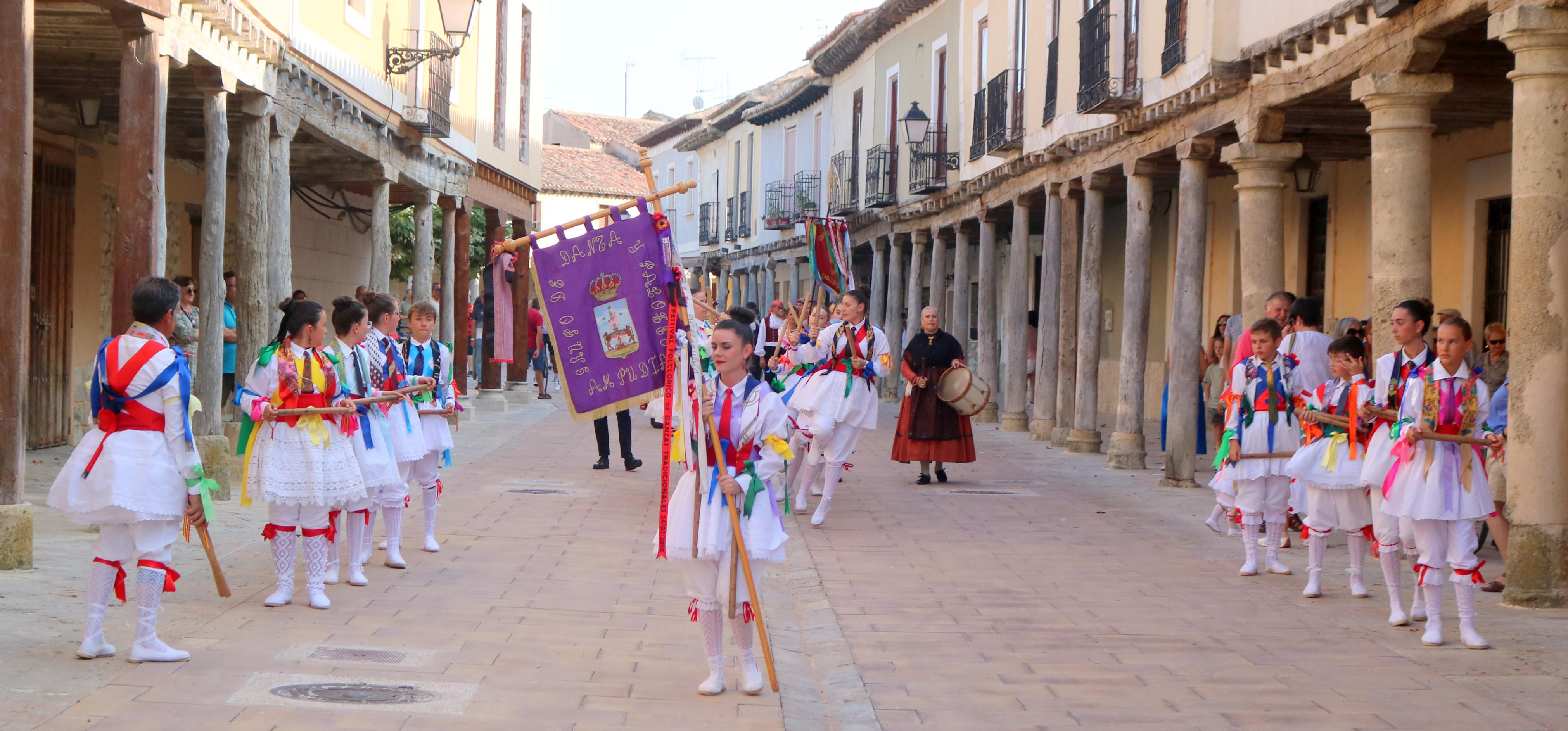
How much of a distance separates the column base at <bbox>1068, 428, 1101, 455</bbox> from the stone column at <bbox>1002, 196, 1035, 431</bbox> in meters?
2.94

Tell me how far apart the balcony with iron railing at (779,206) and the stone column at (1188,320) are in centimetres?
2035

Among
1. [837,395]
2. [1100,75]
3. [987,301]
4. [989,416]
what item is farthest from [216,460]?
[989,416]

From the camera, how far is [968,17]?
2328 centimetres

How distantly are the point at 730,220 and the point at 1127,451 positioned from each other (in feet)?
93.1

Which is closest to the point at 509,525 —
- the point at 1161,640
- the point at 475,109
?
the point at 1161,640

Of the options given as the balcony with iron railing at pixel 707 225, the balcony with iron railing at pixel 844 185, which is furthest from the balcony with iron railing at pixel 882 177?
the balcony with iron railing at pixel 707 225

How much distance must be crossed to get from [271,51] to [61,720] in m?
8.06

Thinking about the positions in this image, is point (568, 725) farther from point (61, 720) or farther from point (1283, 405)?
point (1283, 405)

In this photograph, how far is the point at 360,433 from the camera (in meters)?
7.41

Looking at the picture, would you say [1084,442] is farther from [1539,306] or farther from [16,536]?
[16,536]

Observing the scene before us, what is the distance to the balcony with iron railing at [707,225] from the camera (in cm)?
4497

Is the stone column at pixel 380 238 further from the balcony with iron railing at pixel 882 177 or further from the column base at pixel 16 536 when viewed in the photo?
the balcony with iron railing at pixel 882 177

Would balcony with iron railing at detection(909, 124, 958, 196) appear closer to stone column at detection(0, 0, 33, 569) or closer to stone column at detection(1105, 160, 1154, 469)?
stone column at detection(1105, 160, 1154, 469)

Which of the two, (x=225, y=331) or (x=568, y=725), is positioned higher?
(x=225, y=331)
